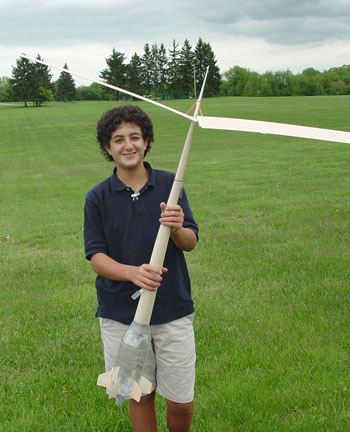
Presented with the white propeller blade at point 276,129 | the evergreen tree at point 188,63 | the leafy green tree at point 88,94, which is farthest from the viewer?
the leafy green tree at point 88,94

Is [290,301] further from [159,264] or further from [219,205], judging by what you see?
[219,205]

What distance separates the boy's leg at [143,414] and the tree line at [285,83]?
86250mm

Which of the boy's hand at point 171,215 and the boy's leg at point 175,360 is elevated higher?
the boy's hand at point 171,215

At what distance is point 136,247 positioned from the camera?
89.9 inches

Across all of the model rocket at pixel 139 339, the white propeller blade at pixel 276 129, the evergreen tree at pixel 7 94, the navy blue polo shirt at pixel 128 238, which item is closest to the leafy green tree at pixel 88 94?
the evergreen tree at pixel 7 94

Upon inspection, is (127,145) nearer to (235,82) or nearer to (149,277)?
(149,277)

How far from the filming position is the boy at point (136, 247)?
7.48 ft

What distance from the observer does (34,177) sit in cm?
1530

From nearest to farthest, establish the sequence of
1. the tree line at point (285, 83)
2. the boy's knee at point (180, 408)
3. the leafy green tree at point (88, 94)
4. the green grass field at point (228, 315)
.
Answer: the boy's knee at point (180, 408), the green grass field at point (228, 315), the tree line at point (285, 83), the leafy green tree at point (88, 94)

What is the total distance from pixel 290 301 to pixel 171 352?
2.42 m

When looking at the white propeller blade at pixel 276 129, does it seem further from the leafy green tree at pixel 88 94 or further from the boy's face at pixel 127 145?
the leafy green tree at pixel 88 94

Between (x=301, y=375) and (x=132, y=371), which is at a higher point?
(x=132, y=371)

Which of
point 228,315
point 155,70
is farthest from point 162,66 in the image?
point 228,315

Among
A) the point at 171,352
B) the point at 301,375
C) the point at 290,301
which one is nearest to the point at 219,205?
the point at 290,301
